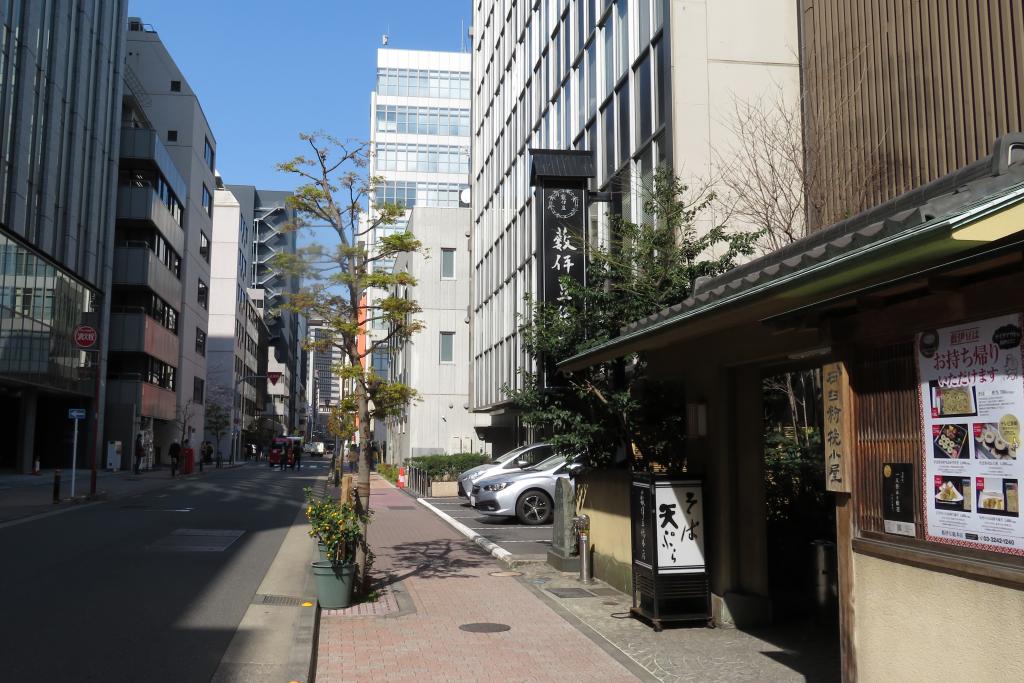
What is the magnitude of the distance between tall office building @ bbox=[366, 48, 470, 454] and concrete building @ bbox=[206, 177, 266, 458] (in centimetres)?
1563

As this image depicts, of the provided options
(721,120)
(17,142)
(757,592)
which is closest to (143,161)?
(17,142)

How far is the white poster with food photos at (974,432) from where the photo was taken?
4.38 m

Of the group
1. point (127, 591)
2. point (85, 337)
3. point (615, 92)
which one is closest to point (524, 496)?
point (615, 92)

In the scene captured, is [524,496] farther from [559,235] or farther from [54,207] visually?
[54,207]

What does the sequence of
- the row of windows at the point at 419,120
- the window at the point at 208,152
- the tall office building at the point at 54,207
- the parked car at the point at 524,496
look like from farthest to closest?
the row of windows at the point at 419,120 → the window at the point at 208,152 → the tall office building at the point at 54,207 → the parked car at the point at 524,496

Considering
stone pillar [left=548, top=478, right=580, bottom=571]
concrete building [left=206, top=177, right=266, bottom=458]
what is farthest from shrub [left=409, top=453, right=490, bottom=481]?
concrete building [left=206, top=177, right=266, bottom=458]

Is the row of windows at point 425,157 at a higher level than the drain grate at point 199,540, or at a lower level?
higher

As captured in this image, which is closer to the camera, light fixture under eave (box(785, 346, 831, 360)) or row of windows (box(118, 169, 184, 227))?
light fixture under eave (box(785, 346, 831, 360))

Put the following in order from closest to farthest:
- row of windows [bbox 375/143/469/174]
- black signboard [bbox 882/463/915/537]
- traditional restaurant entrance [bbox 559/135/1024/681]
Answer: traditional restaurant entrance [bbox 559/135/1024/681] → black signboard [bbox 882/463/915/537] → row of windows [bbox 375/143/469/174]

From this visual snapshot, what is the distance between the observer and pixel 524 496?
1977 centimetres

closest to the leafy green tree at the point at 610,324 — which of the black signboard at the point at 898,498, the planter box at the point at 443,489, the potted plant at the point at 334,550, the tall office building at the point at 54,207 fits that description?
the potted plant at the point at 334,550

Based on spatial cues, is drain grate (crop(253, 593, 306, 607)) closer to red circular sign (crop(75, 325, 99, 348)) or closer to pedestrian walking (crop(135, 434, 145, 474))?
red circular sign (crop(75, 325, 99, 348))

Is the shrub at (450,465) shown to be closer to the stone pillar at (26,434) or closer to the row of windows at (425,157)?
the stone pillar at (26,434)

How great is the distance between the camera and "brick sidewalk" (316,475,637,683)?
7379 millimetres
